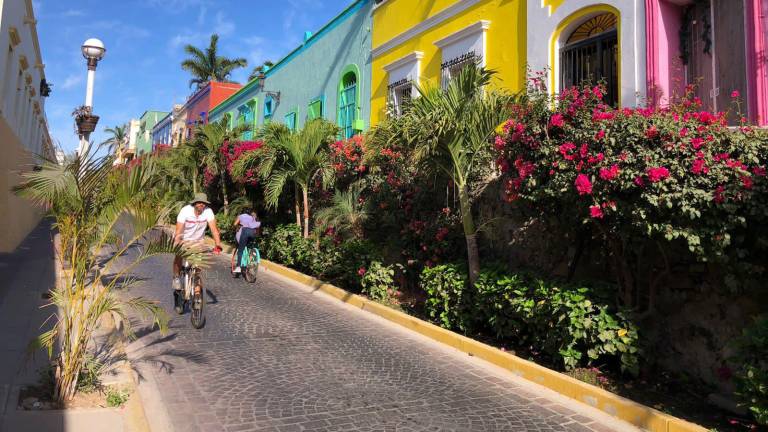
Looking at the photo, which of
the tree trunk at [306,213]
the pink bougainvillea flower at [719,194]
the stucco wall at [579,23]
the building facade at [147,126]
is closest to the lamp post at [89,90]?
the tree trunk at [306,213]

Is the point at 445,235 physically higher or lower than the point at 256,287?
higher

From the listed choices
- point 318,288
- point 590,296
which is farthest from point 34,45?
point 590,296

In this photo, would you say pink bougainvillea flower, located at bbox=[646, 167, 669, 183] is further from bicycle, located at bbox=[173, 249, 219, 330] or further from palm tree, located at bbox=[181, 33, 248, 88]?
palm tree, located at bbox=[181, 33, 248, 88]

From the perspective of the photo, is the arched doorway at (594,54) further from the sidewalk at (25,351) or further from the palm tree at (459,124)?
the sidewalk at (25,351)

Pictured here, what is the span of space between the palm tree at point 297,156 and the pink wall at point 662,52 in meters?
6.69

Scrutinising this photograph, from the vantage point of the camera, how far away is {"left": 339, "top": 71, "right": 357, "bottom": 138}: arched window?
15742mm

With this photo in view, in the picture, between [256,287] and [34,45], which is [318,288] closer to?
[256,287]

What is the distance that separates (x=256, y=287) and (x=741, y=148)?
8.29m

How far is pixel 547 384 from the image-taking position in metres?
5.28

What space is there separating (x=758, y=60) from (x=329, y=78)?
1267cm

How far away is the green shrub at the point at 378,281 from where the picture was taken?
29.4ft

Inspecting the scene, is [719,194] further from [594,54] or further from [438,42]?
[438,42]

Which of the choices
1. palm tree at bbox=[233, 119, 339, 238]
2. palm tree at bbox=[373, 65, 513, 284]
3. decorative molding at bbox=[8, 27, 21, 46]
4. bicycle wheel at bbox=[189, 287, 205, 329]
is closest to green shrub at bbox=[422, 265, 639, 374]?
palm tree at bbox=[373, 65, 513, 284]

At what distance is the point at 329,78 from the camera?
1712 centimetres
